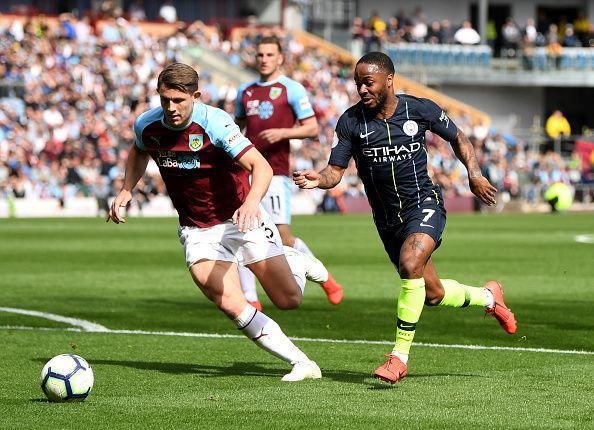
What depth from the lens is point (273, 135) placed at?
11773 mm

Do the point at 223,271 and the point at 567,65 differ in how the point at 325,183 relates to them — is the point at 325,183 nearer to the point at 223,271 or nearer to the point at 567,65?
the point at 223,271

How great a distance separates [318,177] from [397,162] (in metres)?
0.58

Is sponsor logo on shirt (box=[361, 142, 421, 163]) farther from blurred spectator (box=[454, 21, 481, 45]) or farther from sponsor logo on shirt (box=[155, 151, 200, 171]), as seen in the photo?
blurred spectator (box=[454, 21, 481, 45])

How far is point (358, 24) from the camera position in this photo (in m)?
55.5

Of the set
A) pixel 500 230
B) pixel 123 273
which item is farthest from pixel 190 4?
pixel 123 273

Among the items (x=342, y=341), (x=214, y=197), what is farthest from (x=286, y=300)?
(x=342, y=341)

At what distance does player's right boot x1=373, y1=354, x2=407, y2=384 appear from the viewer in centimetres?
811

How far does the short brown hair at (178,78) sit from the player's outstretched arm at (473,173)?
1970mm

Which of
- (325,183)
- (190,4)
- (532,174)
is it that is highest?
(190,4)

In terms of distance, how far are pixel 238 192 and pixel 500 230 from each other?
865 inches

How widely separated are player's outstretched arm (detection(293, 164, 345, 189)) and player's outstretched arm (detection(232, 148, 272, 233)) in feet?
0.76

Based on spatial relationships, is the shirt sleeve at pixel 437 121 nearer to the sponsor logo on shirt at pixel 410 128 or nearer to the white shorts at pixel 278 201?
the sponsor logo on shirt at pixel 410 128

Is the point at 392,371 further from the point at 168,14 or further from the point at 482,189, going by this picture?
the point at 168,14

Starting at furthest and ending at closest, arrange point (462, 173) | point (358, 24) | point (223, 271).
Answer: point (358, 24) < point (462, 173) < point (223, 271)
